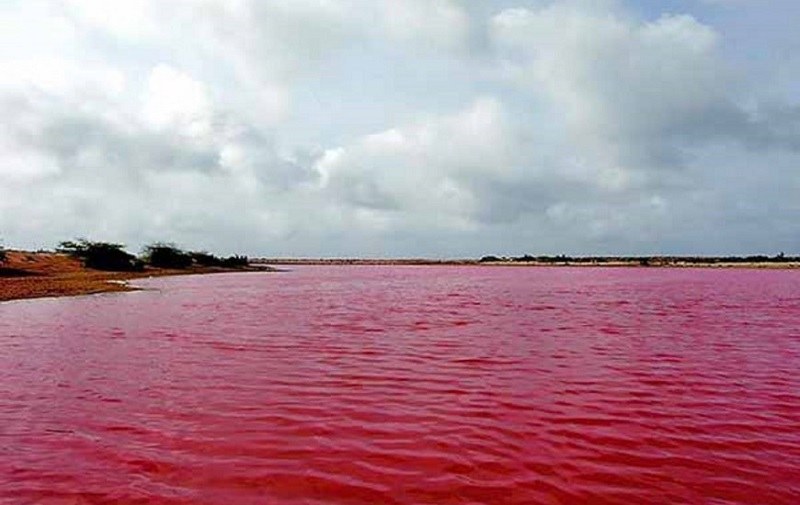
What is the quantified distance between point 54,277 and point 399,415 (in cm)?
4669

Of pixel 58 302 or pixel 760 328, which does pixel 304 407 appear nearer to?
pixel 760 328

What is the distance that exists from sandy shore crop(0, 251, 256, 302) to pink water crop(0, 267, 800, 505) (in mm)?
17446

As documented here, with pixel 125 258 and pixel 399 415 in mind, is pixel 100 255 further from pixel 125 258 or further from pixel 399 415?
pixel 399 415

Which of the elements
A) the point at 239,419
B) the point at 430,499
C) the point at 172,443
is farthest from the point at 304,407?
the point at 430,499

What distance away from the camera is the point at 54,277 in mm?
48375

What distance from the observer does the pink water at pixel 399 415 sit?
644 centimetres

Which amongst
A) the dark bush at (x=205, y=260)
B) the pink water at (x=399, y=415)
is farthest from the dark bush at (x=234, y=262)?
the pink water at (x=399, y=415)

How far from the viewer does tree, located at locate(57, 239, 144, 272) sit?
2493 inches

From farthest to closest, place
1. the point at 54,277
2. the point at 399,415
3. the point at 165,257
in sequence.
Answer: the point at 165,257 → the point at 54,277 → the point at 399,415

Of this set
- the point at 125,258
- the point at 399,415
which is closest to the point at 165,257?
the point at 125,258

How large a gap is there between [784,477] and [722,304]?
24.5m

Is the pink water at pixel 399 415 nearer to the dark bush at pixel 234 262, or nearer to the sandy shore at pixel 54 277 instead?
the sandy shore at pixel 54 277

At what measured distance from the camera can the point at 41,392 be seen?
1052cm

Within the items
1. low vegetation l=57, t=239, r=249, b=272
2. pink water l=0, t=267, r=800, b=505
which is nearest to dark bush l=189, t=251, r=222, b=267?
low vegetation l=57, t=239, r=249, b=272
